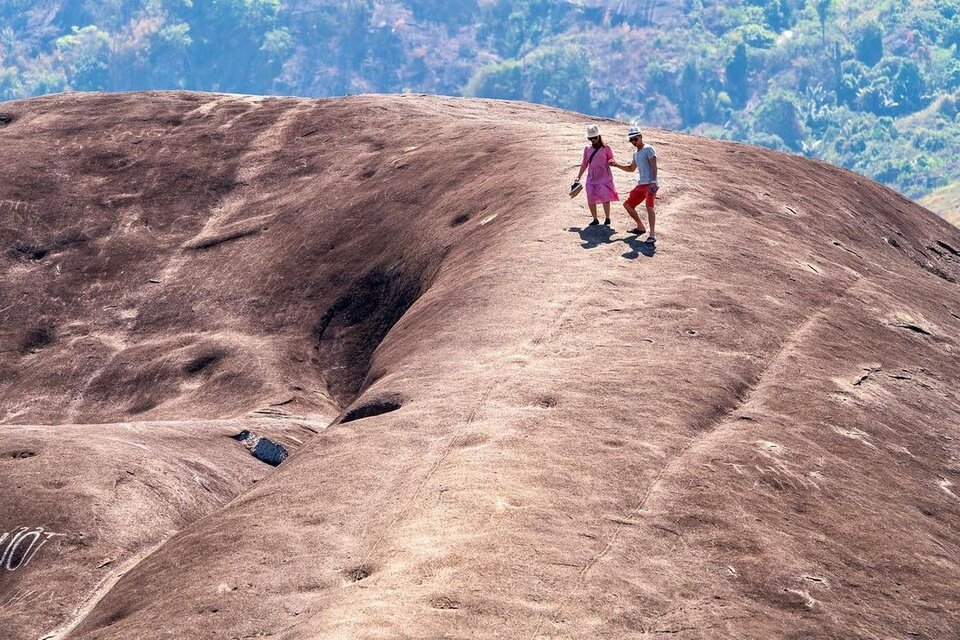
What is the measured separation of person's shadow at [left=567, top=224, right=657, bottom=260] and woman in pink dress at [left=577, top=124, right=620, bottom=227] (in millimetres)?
436

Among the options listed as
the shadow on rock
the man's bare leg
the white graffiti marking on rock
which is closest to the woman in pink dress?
the man's bare leg

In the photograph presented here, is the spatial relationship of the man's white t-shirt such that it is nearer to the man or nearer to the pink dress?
the man

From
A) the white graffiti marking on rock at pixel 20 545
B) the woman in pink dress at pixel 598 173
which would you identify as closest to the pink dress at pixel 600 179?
the woman in pink dress at pixel 598 173

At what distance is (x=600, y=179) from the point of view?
23438mm

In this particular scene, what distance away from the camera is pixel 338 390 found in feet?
91.5

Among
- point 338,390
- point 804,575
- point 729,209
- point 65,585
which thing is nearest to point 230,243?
point 338,390

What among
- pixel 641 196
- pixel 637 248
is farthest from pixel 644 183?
pixel 637 248

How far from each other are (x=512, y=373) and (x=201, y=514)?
545 cm

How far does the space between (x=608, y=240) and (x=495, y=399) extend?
6.66 metres

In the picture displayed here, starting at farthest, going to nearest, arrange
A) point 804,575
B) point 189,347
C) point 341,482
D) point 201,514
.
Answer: point 189,347
point 201,514
point 341,482
point 804,575

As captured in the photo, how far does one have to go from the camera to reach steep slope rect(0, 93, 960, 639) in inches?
531

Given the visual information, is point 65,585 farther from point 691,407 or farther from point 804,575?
point 804,575

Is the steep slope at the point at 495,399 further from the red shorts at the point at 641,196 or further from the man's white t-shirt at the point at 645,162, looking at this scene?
the man's white t-shirt at the point at 645,162

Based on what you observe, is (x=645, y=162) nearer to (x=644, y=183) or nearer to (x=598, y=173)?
(x=644, y=183)
